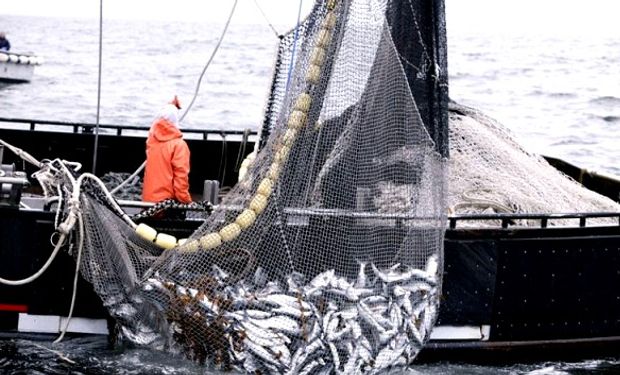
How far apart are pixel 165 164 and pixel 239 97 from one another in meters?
34.4

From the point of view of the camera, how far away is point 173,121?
12641 mm

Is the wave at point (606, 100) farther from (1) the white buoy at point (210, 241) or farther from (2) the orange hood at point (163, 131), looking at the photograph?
(1) the white buoy at point (210, 241)

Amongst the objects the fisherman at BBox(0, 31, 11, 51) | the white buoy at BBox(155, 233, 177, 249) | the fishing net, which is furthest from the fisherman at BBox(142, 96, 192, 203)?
the fisherman at BBox(0, 31, 11, 51)

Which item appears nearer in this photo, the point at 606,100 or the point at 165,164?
the point at 165,164

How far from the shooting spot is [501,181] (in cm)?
1305

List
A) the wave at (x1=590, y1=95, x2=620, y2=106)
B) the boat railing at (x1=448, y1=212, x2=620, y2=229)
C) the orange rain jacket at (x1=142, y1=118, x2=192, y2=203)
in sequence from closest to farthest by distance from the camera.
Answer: the boat railing at (x1=448, y1=212, x2=620, y2=229)
the orange rain jacket at (x1=142, y1=118, x2=192, y2=203)
the wave at (x1=590, y1=95, x2=620, y2=106)

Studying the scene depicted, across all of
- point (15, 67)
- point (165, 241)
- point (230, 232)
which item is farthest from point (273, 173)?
point (15, 67)

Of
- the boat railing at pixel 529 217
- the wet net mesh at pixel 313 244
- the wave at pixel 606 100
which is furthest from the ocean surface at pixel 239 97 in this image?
the boat railing at pixel 529 217

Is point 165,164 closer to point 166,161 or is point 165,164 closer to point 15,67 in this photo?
point 166,161

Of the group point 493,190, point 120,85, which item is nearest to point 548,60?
point 120,85

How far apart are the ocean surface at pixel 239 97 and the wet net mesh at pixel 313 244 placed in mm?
820

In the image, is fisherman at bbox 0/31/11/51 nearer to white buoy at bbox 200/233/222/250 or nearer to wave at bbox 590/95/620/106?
wave at bbox 590/95/620/106

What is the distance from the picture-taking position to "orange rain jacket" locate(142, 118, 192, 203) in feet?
41.3

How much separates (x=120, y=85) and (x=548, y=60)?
95.8 ft
